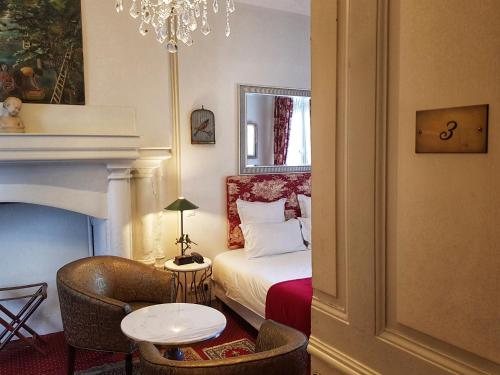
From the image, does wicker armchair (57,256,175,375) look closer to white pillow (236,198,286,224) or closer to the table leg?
the table leg

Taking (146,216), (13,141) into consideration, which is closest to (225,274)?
(146,216)

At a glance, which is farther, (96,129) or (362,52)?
(96,129)

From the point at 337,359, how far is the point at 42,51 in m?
3.23

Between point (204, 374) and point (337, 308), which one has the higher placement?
point (337, 308)

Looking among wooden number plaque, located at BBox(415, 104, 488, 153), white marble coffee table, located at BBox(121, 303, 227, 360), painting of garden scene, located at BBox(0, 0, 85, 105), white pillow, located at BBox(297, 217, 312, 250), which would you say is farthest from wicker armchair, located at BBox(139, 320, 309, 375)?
white pillow, located at BBox(297, 217, 312, 250)

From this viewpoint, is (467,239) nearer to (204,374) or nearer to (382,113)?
(382,113)

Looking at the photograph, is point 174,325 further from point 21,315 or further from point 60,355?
point 21,315

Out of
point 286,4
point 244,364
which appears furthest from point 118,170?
Answer: point 286,4

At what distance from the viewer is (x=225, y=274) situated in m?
3.83

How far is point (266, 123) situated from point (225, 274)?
172cm

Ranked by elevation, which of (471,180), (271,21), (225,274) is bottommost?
(225,274)

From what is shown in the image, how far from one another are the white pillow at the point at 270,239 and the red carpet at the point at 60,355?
746 millimetres

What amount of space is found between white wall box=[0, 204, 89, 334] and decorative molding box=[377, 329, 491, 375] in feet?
A: 11.0

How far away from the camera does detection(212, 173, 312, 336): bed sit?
294cm
